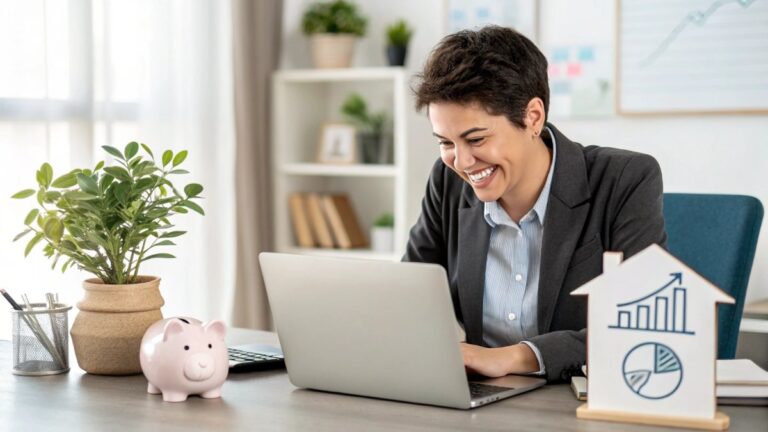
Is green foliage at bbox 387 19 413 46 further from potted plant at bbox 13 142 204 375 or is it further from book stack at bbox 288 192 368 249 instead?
potted plant at bbox 13 142 204 375

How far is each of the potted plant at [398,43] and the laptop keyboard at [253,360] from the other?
6.88 ft

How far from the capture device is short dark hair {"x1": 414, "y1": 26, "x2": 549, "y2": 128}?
186 cm

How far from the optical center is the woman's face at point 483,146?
74.0 inches

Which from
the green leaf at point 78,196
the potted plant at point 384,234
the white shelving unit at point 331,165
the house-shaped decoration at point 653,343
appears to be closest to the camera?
the house-shaped decoration at point 653,343

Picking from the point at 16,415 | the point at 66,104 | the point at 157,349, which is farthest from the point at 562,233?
the point at 66,104

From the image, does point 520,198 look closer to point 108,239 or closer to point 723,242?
point 723,242

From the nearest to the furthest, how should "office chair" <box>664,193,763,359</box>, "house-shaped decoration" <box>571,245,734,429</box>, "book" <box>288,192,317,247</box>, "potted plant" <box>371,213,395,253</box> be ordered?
"house-shaped decoration" <box>571,245,734,429</box> < "office chair" <box>664,193,763,359</box> < "potted plant" <box>371,213,395,253</box> < "book" <box>288,192,317,247</box>

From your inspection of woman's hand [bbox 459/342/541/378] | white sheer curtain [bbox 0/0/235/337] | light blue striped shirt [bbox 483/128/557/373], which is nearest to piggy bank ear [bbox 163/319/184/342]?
woman's hand [bbox 459/342/541/378]

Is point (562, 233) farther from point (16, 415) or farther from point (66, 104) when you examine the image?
point (66, 104)

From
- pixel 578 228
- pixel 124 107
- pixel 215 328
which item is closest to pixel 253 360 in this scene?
pixel 215 328

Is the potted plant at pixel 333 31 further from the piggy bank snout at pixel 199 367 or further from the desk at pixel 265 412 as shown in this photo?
the piggy bank snout at pixel 199 367

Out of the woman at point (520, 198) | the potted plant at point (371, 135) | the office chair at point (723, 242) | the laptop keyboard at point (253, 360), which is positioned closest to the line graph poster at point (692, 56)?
the potted plant at point (371, 135)

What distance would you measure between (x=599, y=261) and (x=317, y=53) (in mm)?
2194

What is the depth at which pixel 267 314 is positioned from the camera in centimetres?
400
